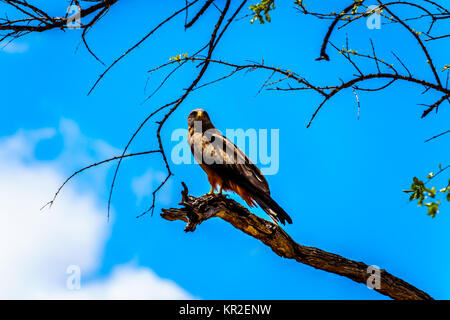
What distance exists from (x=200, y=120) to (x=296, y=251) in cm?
273

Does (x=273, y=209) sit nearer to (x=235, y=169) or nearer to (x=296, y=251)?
(x=296, y=251)

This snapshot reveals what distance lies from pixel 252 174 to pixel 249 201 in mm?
310

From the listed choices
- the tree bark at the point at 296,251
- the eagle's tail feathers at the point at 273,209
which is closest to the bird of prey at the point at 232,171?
the eagle's tail feathers at the point at 273,209

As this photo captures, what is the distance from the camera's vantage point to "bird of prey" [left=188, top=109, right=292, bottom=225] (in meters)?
4.43

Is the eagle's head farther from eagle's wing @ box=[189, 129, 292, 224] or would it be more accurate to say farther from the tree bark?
the tree bark

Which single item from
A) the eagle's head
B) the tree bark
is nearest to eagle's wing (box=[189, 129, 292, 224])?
the tree bark

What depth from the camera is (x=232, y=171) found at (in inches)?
190

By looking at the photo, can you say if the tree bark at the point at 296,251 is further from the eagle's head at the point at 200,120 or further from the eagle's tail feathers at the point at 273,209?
the eagle's head at the point at 200,120

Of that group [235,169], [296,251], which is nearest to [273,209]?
[296,251]

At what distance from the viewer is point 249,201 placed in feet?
15.8

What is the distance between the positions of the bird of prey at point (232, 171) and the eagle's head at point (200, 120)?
1.55 feet

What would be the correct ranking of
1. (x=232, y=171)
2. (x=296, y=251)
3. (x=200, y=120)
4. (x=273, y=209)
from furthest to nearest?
(x=200, y=120) < (x=232, y=171) < (x=273, y=209) < (x=296, y=251)
